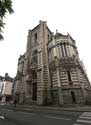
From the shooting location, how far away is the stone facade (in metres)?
19.8

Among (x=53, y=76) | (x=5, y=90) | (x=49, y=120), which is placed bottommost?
(x=49, y=120)

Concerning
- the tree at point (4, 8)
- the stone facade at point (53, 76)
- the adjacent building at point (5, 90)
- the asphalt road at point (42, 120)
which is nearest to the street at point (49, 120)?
the asphalt road at point (42, 120)

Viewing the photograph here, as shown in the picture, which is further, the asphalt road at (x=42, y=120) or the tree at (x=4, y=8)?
the asphalt road at (x=42, y=120)

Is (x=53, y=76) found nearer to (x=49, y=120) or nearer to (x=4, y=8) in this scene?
(x=49, y=120)

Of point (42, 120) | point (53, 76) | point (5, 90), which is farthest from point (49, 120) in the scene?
point (5, 90)

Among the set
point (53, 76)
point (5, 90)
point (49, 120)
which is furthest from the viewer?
point (5, 90)

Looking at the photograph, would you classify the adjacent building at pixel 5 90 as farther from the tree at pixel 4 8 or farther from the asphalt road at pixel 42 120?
the tree at pixel 4 8

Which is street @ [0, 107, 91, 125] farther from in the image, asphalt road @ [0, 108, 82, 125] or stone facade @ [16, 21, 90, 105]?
stone facade @ [16, 21, 90, 105]

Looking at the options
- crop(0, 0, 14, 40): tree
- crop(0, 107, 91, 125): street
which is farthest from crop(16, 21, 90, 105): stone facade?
crop(0, 0, 14, 40): tree

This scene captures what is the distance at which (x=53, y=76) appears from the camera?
2275 cm

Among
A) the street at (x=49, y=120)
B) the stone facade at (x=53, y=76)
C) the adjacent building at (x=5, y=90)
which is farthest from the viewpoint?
the adjacent building at (x=5, y=90)

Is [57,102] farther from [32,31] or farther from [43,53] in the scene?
[32,31]

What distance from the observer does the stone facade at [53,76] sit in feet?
65.0

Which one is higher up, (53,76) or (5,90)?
(53,76)
